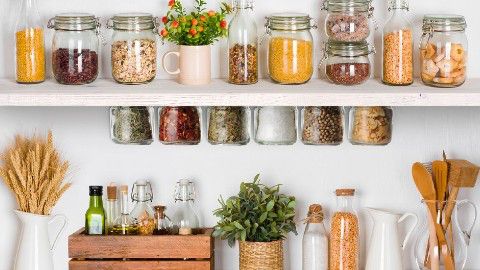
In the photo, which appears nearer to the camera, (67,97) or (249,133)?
(67,97)

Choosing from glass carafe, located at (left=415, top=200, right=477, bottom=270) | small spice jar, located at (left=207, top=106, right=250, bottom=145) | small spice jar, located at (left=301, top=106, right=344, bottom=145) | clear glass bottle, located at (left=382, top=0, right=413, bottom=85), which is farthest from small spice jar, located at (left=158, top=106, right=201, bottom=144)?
glass carafe, located at (left=415, top=200, right=477, bottom=270)

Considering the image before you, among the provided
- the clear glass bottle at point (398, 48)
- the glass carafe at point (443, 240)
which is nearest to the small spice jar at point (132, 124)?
the clear glass bottle at point (398, 48)

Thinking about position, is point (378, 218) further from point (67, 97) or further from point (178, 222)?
point (67, 97)

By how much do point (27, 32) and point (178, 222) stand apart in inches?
23.6

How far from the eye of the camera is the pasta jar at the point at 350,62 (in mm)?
2443

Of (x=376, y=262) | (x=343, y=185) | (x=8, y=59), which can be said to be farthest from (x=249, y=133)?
(x=8, y=59)

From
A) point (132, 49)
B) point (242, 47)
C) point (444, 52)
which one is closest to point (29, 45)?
point (132, 49)

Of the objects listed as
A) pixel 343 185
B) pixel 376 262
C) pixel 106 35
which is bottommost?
pixel 376 262

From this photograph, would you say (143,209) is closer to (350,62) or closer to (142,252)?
(142,252)

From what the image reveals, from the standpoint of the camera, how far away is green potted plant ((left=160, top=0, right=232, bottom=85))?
95.6 inches

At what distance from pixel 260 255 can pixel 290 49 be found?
510mm

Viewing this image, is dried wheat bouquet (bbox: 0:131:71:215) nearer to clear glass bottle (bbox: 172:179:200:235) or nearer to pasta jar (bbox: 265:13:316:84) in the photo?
clear glass bottle (bbox: 172:179:200:235)

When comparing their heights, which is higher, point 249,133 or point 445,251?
point 249,133

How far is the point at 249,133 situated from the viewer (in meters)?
2.59
